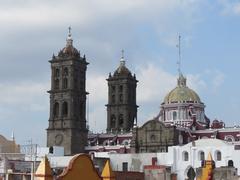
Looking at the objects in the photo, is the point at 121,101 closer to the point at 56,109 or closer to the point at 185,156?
the point at 56,109

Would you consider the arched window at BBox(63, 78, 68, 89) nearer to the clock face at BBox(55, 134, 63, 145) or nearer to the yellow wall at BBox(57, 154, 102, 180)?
the clock face at BBox(55, 134, 63, 145)

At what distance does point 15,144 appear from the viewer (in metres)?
54.0

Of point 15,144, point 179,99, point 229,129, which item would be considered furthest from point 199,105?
point 15,144

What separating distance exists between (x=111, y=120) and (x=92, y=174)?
61.6 meters

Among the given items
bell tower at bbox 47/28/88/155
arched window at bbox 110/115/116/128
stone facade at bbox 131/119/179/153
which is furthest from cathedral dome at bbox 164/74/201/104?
bell tower at bbox 47/28/88/155

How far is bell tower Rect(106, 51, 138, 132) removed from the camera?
77125mm

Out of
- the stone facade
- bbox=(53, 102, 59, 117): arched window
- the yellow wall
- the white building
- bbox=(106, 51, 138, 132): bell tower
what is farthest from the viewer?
bbox=(106, 51, 138, 132): bell tower

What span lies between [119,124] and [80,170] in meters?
61.0

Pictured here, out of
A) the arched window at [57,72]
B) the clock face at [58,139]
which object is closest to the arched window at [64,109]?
the clock face at [58,139]

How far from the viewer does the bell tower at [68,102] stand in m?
70.6

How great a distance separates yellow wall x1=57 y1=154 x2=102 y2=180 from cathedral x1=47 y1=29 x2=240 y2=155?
4938 cm

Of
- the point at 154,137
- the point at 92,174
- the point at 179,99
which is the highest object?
the point at 179,99

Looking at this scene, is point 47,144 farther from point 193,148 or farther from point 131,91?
point 193,148

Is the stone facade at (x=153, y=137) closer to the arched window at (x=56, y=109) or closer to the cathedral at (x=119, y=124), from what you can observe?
the cathedral at (x=119, y=124)
